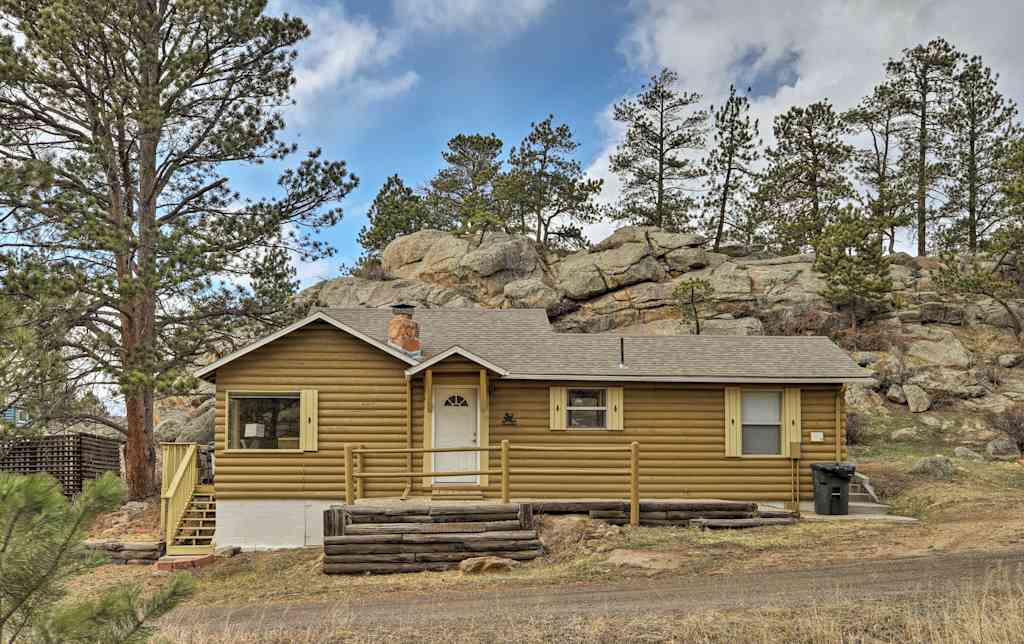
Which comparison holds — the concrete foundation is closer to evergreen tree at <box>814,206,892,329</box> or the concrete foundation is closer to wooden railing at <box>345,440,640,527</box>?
wooden railing at <box>345,440,640,527</box>

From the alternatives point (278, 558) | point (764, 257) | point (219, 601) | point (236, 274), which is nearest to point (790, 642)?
point (219, 601)

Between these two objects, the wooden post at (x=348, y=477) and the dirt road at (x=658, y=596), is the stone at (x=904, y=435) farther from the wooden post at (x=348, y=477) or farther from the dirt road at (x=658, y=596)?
the wooden post at (x=348, y=477)

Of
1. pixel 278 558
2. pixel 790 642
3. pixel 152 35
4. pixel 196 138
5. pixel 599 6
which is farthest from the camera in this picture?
pixel 599 6

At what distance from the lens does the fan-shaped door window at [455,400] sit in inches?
665

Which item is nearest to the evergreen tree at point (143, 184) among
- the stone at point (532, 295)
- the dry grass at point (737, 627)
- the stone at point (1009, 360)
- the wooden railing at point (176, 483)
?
the wooden railing at point (176, 483)

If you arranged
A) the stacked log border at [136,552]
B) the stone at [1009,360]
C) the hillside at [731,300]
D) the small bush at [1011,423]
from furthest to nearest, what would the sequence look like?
the stone at [1009,360] < the hillside at [731,300] < the small bush at [1011,423] < the stacked log border at [136,552]

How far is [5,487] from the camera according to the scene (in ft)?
12.8

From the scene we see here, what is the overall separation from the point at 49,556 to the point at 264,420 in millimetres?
12455

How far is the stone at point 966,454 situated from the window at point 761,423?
911 cm

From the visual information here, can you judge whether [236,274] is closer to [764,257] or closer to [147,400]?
[147,400]

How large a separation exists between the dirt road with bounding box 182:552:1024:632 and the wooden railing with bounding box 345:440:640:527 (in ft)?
10.7

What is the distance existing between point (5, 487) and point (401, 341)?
1331cm

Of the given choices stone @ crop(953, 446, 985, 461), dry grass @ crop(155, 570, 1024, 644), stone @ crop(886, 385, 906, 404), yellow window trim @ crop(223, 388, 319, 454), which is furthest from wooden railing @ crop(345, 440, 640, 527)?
stone @ crop(886, 385, 906, 404)

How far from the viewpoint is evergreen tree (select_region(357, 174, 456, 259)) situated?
46.5 meters
